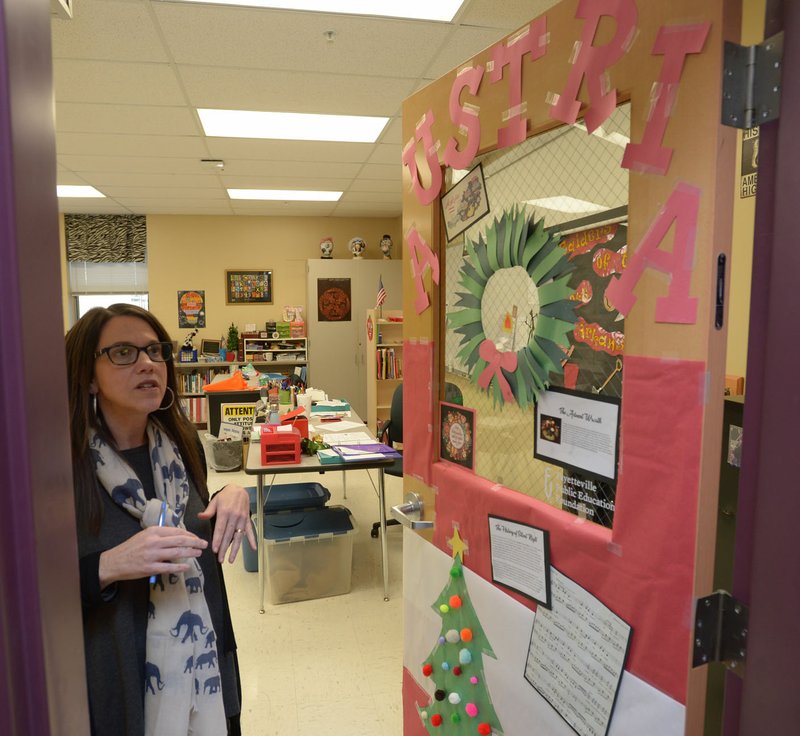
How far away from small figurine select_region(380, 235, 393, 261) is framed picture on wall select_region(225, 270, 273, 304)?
1480 millimetres

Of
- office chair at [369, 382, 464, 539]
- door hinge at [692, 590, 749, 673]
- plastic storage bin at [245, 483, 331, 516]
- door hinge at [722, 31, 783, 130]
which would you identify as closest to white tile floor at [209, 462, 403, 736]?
office chair at [369, 382, 464, 539]

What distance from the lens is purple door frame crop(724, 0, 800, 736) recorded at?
2.52 feet

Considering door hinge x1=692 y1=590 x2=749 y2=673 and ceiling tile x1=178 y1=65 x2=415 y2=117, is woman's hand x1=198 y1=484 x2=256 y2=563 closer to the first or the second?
door hinge x1=692 y1=590 x2=749 y2=673

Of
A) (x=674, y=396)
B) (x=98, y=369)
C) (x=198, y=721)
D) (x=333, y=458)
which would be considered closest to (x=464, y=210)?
(x=674, y=396)

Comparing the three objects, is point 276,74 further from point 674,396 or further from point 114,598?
point 674,396

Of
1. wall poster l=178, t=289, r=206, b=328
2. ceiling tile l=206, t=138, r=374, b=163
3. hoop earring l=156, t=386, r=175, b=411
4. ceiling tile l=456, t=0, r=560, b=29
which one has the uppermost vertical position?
ceiling tile l=456, t=0, r=560, b=29

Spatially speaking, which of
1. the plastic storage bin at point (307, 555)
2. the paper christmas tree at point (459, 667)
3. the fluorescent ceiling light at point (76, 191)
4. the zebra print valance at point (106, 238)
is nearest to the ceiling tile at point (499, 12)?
the paper christmas tree at point (459, 667)

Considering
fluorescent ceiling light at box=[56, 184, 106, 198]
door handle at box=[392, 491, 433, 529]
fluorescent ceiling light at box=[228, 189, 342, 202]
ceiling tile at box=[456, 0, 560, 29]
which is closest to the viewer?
door handle at box=[392, 491, 433, 529]

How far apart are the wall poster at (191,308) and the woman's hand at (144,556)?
6507 millimetres

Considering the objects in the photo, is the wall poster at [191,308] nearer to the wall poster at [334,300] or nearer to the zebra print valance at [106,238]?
the zebra print valance at [106,238]

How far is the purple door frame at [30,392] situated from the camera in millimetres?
491

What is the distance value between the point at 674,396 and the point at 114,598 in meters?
1.21

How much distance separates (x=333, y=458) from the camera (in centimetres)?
302

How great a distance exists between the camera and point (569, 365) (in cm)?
113
